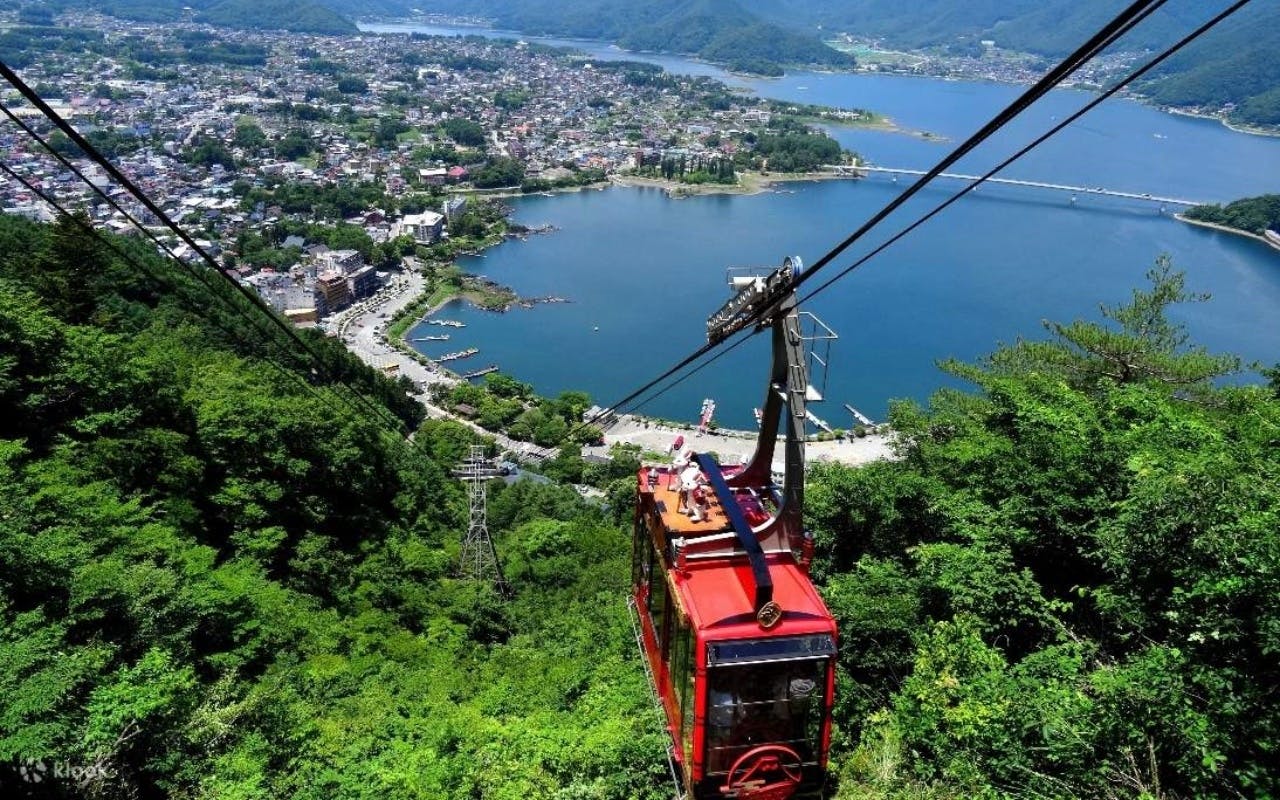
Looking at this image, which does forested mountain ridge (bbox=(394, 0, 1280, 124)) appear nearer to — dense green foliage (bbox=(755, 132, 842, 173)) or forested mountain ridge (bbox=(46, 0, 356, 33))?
forested mountain ridge (bbox=(46, 0, 356, 33))

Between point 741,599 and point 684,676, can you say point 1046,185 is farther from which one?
point 684,676

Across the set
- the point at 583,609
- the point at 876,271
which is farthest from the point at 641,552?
the point at 876,271

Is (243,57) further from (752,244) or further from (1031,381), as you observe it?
(1031,381)

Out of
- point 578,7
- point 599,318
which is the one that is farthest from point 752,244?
point 578,7

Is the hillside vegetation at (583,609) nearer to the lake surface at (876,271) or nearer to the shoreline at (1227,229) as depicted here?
the lake surface at (876,271)

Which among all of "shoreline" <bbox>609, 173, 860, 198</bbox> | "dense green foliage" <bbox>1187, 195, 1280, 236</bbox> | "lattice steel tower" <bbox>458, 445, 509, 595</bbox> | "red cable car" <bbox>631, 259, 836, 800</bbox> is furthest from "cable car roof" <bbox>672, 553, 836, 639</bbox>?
"dense green foliage" <bbox>1187, 195, 1280, 236</bbox>

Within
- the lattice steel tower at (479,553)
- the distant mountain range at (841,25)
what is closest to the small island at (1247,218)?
the distant mountain range at (841,25)
